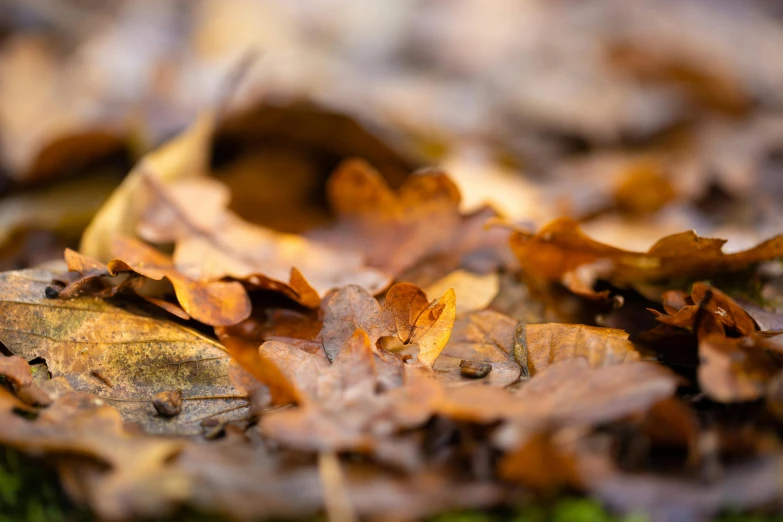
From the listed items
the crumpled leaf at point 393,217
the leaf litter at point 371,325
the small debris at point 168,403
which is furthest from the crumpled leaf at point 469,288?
the small debris at point 168,403

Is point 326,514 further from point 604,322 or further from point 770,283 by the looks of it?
point 770,283

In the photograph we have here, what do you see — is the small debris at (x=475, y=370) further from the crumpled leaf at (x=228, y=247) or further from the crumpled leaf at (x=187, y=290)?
the crumpled leaf at (x=187, y=290)

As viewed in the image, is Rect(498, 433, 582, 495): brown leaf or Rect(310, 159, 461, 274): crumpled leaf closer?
Rect(498, 433, 582, 495): brown leaf

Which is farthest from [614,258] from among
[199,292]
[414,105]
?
[414,105]

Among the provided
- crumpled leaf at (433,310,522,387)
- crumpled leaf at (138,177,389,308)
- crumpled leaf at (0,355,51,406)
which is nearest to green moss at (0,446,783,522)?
crumpled leaf at (0,355,51,406)

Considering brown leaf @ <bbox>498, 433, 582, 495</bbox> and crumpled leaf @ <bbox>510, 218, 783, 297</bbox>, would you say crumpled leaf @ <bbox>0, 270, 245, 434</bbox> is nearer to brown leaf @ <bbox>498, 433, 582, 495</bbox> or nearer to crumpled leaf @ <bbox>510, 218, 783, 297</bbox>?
brown leaf @ <bbox>498, 433, 582, 495</bbox>

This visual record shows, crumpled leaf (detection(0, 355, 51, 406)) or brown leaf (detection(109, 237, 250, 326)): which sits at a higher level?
brown leaf (detection(109, 237, 250, 326))
